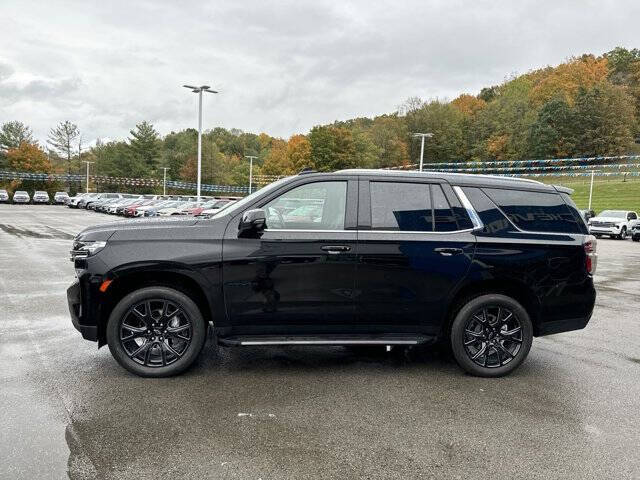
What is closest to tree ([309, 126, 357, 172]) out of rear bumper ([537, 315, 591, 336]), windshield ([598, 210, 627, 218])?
windshield ([598, 210, 627, 218])

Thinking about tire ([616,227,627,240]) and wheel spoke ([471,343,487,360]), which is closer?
wheel spoke ([471,343,487,360])

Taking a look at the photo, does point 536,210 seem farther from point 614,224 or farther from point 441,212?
point 614,224

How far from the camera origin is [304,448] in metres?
3.35

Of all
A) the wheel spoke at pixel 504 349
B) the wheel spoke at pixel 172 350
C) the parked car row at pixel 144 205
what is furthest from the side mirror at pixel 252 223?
the parked car row at pixel 144 205

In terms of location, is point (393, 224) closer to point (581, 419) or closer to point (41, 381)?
point (581, 419)

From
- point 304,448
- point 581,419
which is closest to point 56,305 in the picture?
point 304,448

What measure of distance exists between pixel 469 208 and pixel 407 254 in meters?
0.79

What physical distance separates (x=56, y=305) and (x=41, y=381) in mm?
3303

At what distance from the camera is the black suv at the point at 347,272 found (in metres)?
4.45

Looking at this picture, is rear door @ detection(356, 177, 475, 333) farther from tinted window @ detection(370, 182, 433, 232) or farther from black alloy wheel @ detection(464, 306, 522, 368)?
black alloy wheel @ detection(464, 306, 522, 368)

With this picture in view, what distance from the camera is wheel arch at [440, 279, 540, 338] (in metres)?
4.84

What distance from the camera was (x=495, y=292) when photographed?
4922 millimetres

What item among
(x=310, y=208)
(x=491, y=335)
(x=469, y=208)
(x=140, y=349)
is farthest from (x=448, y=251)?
(x=140, y=349)

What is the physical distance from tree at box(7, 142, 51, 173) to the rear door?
84.8 metres
